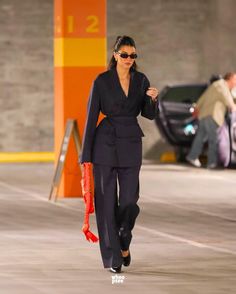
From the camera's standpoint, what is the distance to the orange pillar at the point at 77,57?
747 inches

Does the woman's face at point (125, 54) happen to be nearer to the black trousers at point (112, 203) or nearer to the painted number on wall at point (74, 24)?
the black trousers at point (112, 203)

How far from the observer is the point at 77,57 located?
62.6 ft

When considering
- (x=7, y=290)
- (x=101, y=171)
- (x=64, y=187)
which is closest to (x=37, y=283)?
(x=7, y=290)

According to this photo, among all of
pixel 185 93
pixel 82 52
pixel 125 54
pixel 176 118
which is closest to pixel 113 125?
pixel 125 54

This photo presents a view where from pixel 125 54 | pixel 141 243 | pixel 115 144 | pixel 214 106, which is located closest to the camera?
pixel 125 54

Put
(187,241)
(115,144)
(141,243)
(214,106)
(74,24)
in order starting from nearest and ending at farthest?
(115,144), (141,243), (187,241), (74,24), (214,106)

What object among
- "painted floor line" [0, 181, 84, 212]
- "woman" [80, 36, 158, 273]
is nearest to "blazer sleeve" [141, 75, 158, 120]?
"woman" [80, 36, 158, 273]

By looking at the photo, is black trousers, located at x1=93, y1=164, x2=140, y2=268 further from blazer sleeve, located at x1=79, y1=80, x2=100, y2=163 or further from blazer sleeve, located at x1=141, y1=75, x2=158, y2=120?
blazer sleeve, located at x1=141, y1=75, x2=158, y2=120

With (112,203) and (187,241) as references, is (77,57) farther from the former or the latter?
(112,203)

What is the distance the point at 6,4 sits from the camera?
1097 inches

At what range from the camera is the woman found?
37.2 ft

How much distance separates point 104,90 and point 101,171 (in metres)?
0.67

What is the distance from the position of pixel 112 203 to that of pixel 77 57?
788 centimetres

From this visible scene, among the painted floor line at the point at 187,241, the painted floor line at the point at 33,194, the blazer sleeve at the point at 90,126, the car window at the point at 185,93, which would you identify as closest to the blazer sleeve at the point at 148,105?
the blazer sleeve at the point at 90,126
